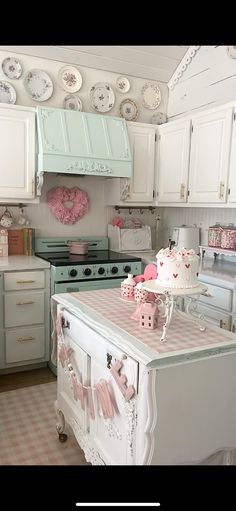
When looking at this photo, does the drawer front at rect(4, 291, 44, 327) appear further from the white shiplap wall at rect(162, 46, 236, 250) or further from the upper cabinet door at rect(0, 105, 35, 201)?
the white shiplap wall at rect(162, 46, 236, 250)

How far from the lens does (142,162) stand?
3.87m

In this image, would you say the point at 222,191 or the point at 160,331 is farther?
the point at 222,191

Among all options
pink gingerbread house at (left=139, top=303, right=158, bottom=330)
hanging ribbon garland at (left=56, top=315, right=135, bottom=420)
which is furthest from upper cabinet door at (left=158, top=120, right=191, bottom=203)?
pink gingerbread house at (left=139, top=303, right=158, bottom=330)

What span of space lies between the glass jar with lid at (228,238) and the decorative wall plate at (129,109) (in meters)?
1.63

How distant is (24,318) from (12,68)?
220 cm

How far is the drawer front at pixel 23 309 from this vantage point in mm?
3078

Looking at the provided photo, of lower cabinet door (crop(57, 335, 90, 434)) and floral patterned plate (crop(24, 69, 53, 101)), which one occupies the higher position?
floral patterned plate (crop(24, 69, 53, 101))

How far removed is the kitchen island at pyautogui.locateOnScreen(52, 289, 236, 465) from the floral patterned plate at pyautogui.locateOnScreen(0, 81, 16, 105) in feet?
7.95

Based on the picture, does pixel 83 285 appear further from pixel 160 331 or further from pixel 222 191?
pixel 160 331

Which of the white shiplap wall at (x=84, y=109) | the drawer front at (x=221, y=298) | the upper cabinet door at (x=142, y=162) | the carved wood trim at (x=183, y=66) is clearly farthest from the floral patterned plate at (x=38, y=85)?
the drawer front at (x=221, y=298)

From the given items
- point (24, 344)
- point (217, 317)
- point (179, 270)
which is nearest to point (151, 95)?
point (217, 317)

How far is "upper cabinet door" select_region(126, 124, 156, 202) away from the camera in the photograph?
12.5 feet
